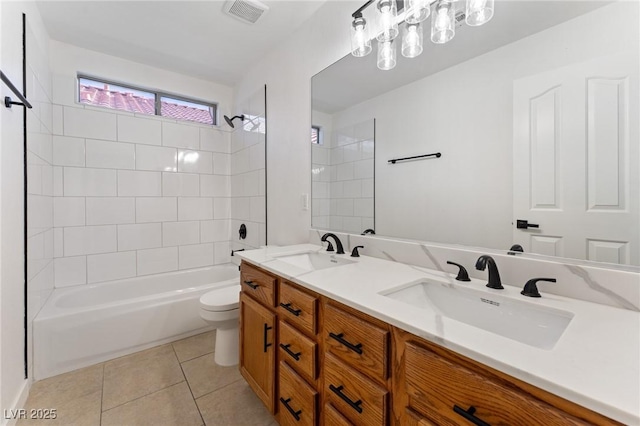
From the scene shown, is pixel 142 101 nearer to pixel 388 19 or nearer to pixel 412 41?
pixel 388 19

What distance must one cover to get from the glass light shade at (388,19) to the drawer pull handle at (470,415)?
61.1 inches

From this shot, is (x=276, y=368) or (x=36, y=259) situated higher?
(x=36, y=259)

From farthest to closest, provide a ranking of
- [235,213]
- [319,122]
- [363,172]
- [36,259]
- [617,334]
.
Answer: [235,213], [319,122], [36,259], [363,172], [617,334]

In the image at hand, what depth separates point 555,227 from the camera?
3.06 feet

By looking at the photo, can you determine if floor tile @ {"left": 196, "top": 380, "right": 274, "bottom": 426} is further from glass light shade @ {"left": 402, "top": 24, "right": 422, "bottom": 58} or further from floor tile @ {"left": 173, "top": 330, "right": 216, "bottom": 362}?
glass light shade @ {"left": 402, "top": 24, "right": 422, "bottom": 58}

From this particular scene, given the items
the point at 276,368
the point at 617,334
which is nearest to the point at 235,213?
the point at 276,368

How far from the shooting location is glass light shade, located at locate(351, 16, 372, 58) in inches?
58.1

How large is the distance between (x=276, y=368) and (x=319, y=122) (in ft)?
5.03

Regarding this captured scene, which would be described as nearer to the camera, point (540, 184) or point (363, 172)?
point (540, 184)

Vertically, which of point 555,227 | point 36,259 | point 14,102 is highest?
point 14,102

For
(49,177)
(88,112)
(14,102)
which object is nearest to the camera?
(14,102)

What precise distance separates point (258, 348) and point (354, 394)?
72 centimetres

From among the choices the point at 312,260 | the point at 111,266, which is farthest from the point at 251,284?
the point at 111,266

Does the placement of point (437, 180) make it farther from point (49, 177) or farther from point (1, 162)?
point (49, 177)
